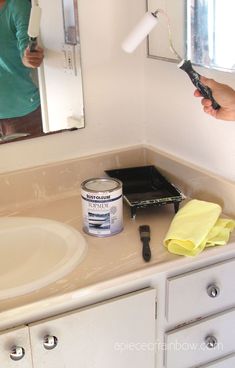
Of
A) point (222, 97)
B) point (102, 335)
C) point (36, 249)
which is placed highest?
point (222, 97)

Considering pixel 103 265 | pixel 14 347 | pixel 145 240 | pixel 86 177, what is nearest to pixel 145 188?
pixel 86 177

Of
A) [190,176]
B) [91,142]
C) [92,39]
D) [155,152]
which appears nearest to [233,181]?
[190,176]

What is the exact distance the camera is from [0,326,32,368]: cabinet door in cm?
102

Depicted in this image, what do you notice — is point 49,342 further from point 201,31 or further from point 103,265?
point 201,31

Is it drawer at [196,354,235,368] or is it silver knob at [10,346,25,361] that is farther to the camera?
drawer at [196,354,235,368]

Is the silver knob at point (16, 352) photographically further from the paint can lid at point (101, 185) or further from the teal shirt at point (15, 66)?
the teal shirt at point (15, 66)

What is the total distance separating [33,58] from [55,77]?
82 millimetres

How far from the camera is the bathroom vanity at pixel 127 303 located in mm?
1055

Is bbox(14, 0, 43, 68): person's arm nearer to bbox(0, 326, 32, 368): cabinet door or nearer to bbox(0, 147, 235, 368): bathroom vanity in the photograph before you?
bbox(0, 147, 235, 368): bathroom vanity

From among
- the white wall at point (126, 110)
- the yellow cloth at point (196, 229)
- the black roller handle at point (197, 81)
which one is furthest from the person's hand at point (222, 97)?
the yellow cloth at point (196, 229)

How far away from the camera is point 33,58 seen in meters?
1.37

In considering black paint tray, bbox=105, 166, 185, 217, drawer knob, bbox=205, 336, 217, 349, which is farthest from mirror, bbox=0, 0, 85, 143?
drawer knob, bbox=205, 336, 217, 349

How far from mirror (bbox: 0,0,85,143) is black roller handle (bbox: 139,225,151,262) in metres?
0.38

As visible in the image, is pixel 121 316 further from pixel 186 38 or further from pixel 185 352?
pixel 186 38
